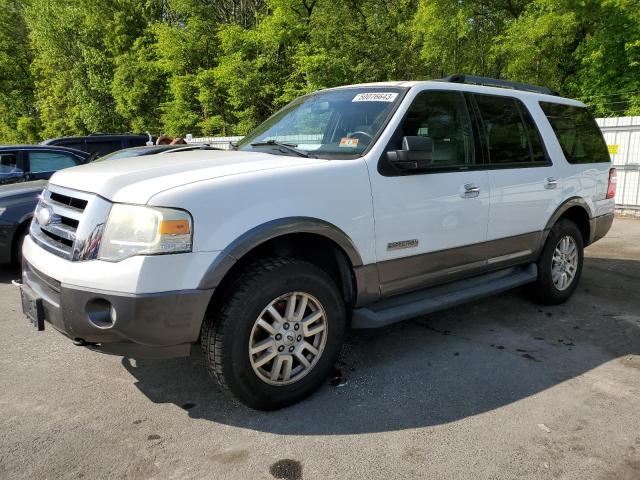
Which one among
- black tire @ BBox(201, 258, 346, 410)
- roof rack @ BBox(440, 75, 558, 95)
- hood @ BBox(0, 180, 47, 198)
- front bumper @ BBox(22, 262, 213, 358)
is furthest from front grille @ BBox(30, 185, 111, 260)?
hood @ BBox(0, 180, 47, 198)

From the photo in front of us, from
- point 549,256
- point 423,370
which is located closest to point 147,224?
point 423,370

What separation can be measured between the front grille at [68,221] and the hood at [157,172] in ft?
0.19

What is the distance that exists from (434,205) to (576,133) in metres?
2.45

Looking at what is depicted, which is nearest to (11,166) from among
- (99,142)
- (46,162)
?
(46,162)

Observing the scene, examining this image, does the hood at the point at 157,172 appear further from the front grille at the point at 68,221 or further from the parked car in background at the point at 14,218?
the parked car in background at the point at 14,218

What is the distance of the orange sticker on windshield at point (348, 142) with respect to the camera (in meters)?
3.33

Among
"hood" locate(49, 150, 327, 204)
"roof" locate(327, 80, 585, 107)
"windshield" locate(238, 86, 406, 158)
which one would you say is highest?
"roof" locate(327, 80, 585, 107)

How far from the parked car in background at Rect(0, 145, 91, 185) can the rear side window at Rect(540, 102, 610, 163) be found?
7.14 metres

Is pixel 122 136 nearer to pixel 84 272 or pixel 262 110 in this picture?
pixel 84 272

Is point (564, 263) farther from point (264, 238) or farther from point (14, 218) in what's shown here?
point (14, 218)

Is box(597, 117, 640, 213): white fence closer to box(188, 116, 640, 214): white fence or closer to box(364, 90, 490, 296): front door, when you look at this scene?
box(188, 116, 640, 214): white fence

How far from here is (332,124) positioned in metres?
3.67

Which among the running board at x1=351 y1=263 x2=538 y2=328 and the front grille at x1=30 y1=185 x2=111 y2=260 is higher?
the front grille at x1=30 y1=185 x2=111 y2=260

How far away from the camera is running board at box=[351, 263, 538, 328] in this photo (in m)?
3.27
